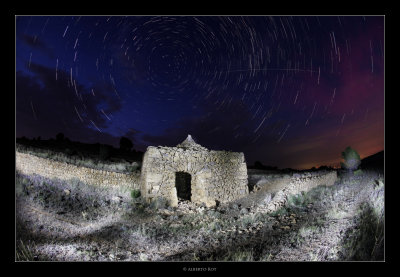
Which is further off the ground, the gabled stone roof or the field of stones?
the gabled stone roof

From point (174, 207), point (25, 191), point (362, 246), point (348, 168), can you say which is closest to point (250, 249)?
point (362, 246)

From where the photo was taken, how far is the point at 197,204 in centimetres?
1040

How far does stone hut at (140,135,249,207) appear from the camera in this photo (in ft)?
33.7

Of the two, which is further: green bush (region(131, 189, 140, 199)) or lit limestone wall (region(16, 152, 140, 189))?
lit limestone wall (region(16, 152, 140, 189))

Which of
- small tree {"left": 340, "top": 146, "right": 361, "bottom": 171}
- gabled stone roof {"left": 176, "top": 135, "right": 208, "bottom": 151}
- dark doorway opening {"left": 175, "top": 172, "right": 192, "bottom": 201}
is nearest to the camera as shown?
gabled stone roof {"left": 176, "top": 135, "right": 208, "bottom": 151}

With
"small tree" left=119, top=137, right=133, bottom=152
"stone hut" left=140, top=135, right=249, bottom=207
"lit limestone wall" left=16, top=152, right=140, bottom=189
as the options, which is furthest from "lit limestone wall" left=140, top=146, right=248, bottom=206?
"small tree" left=119, top=137, right=133, bottom=152

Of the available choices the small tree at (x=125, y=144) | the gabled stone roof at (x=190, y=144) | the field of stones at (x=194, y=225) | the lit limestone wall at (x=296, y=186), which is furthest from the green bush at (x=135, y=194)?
the small tree at (x=125, y=144)

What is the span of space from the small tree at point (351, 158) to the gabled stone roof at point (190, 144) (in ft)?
30.9

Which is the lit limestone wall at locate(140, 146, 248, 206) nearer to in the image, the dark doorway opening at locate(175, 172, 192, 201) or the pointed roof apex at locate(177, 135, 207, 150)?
the pointed roof apex at locate(177, 135, 207, 150)

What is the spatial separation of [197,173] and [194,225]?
2.72m

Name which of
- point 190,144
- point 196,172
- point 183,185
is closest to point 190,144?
point 190,144

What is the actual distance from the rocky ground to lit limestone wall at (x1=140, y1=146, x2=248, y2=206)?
0.56 m

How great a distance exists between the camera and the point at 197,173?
1085 centimetres
